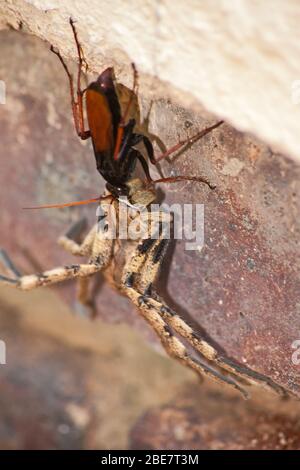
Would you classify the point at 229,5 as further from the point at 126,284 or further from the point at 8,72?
the point at 8,72

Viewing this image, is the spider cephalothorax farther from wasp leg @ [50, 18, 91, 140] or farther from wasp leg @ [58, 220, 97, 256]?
wasp leg @ [50, 18, 91, 140]

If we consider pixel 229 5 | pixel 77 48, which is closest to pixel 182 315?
pixel 77 48

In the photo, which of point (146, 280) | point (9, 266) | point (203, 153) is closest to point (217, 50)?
point (203, 153)

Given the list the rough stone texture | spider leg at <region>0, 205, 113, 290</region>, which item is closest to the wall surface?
the rough stone texture

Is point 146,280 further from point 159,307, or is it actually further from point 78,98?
point 78,98

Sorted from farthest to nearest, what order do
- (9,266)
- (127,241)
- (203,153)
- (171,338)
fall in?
(9,266)
(127,241)
(171,338)
(203,153)

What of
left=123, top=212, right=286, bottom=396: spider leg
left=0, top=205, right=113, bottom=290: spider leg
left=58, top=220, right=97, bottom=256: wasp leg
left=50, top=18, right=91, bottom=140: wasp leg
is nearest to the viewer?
left=50, top=18, right=91, bottom=140: wasp leg
